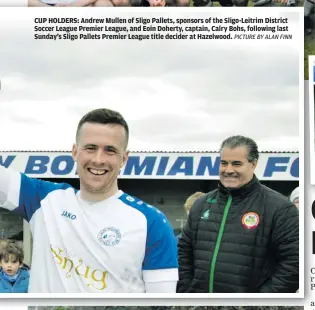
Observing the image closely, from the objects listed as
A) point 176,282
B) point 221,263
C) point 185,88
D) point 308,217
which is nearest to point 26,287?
point 176,282

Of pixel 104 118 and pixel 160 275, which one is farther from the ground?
pixel 104 118

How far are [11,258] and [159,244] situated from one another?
1.06 metres

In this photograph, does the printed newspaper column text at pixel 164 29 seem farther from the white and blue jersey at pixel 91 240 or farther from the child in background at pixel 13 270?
the child in background at pixel 13 270

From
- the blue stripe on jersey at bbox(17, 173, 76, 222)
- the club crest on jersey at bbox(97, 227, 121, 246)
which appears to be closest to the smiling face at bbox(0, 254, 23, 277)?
the blue stripe on jersey at bbox(17, 173, 76, 222)

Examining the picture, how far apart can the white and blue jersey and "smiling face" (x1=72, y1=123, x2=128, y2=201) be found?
11 cm

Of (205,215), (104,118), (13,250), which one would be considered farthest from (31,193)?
(205,215)

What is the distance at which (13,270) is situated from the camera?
422 cm

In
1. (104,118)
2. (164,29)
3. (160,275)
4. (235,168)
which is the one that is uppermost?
(164,29)

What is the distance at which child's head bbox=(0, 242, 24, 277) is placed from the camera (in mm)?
4180

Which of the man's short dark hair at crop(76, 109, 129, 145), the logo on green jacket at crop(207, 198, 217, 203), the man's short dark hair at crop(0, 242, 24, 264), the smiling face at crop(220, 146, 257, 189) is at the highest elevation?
the man's short dark hair at crop(76, 109, 129, 145)

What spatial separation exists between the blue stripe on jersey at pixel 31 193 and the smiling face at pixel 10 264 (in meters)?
0.30

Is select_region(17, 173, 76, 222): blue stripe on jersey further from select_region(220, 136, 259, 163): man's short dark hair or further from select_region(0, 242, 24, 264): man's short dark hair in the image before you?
select_region(220, 136, 259, 163): man's short dark hair

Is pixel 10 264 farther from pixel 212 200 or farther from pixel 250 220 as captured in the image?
pixel 250 220

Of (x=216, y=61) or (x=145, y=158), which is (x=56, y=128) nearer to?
(x=145, y=158)
